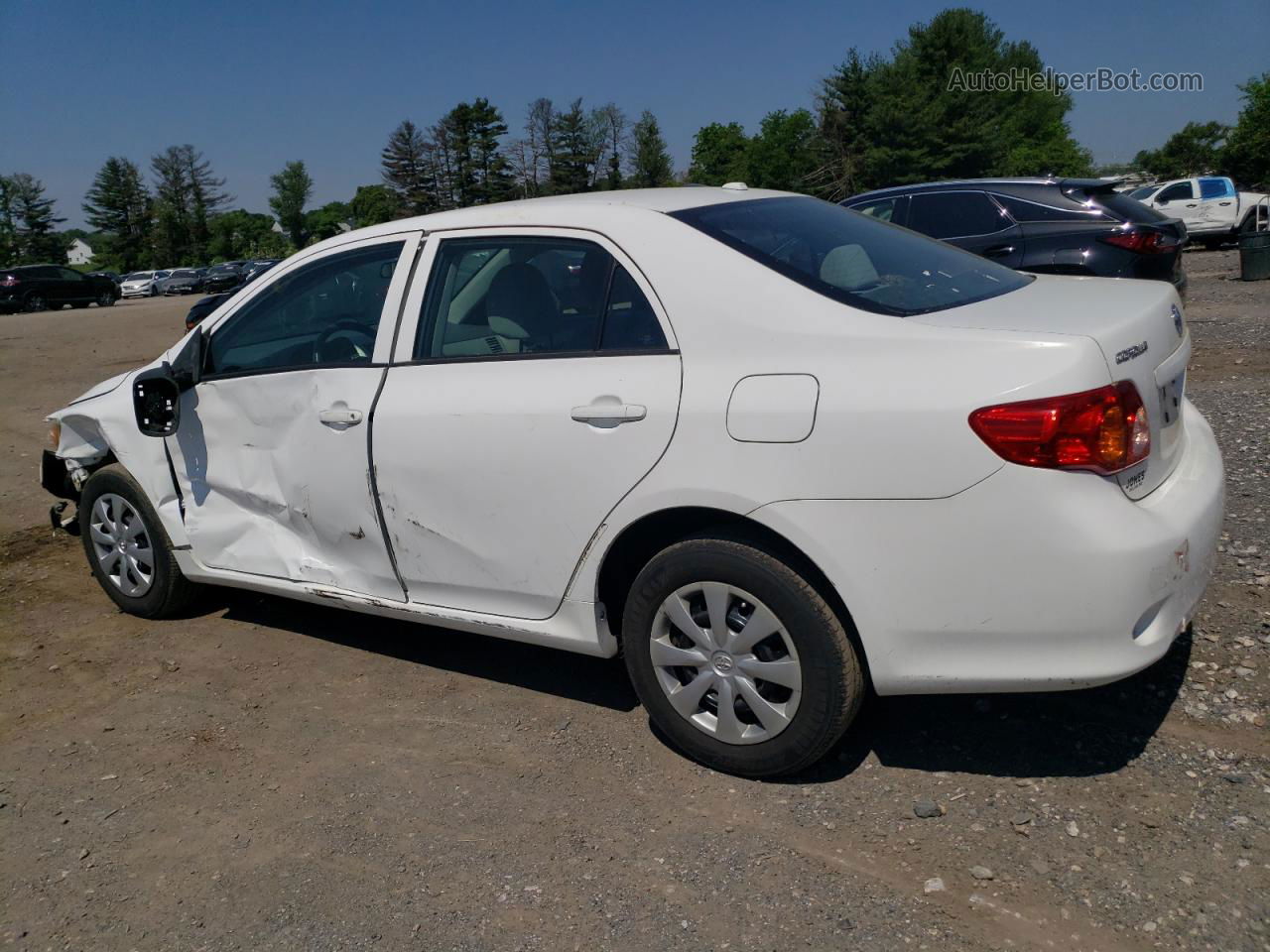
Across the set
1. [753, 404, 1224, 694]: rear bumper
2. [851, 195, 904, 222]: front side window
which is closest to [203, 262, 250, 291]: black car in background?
[851, 195, 904, 222]: front side window

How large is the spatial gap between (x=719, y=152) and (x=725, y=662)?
108723 millimetres

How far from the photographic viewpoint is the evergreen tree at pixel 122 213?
9838 cm

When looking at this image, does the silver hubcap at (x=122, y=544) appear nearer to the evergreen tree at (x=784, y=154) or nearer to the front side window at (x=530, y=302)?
the front side window at (x=530, y=302)

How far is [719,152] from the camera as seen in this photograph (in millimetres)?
106438

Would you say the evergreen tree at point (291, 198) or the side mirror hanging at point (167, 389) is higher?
the evergreen tree at point (291, 198)

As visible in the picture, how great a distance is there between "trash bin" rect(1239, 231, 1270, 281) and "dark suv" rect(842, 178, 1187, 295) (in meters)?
8.24

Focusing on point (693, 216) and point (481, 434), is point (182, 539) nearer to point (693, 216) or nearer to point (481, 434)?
point (481, 434)

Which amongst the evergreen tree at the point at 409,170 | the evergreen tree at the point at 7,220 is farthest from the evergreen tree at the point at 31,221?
the evergreen tree at the point at 409,170

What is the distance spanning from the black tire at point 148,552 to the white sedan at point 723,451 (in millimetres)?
513

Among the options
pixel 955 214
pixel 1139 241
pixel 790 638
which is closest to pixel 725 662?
pixel 790 638

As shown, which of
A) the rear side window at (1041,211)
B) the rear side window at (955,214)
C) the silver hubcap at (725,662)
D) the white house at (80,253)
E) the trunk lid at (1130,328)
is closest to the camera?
the trunk lid at (1130,328)

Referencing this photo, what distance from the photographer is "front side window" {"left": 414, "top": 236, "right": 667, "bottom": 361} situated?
3.43 metres

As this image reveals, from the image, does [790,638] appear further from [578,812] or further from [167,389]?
[167,389]

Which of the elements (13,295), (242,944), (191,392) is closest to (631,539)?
(242,944)
